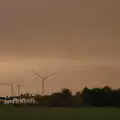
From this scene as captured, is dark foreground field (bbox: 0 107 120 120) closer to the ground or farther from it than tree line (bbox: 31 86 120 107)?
closer to the ground

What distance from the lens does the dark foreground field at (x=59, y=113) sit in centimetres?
148

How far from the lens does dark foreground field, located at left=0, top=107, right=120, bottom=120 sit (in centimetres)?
148

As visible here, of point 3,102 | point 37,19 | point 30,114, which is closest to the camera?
point 30,114

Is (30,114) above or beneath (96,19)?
beneath

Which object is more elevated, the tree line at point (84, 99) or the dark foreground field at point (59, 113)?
the tree line at point (84, 99)

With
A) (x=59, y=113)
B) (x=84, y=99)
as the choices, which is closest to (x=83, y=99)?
(x=84, y=99)

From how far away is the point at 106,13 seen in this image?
1.76 meters

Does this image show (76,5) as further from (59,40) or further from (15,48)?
(15,48)

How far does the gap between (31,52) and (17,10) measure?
0.22m

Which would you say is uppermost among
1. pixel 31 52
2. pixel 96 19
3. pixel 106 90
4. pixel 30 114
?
pixel 96 19

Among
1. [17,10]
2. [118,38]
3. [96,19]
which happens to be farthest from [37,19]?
[118,38]

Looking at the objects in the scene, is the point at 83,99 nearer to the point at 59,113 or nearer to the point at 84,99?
the point at 84,99

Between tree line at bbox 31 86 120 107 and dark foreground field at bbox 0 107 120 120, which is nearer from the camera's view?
dark foreground field at bbox 0 107 120 120

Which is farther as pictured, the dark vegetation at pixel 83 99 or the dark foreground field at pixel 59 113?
the dark vegetation at pixel 83 99
